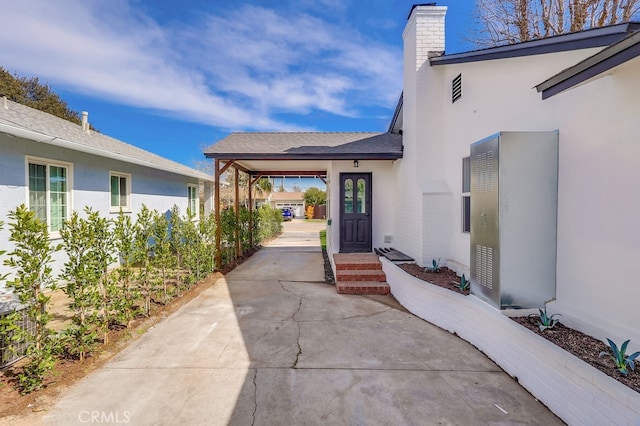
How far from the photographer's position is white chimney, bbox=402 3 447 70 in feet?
21.6

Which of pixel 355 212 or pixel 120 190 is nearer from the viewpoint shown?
pixel 355 212

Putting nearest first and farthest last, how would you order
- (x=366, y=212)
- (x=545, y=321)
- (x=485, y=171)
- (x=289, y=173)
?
1. (x=545, y=321)
2. (x=485, y=171)
3. (x=366, y=212)
4. (x=289, y=173)

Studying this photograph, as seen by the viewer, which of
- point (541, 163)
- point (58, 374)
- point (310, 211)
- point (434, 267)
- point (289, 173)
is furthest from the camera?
point (310, 211)

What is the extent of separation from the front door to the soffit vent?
319 cm

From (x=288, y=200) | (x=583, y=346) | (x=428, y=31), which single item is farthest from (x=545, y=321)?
(x=288, y=200)

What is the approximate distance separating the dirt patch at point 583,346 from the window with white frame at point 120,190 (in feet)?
32.8

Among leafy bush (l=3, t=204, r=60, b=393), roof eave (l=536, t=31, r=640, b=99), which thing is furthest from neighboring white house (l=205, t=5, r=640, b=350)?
leafy bush (l=3, t=204, r=60, b=393)

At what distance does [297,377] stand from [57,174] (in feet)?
23.6

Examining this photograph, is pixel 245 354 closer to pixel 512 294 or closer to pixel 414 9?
pixel 512 294

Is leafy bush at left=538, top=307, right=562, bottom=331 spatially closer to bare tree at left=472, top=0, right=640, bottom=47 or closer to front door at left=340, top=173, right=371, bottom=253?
front door at left=340, top=173, right=371, bottom=253

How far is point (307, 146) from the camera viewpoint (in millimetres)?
8289

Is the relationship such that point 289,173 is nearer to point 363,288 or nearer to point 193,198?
point 193,198

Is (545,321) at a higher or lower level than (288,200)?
lower

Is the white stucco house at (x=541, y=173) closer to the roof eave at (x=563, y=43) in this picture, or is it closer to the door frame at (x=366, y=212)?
the roof eave at (x=563, y=43)
